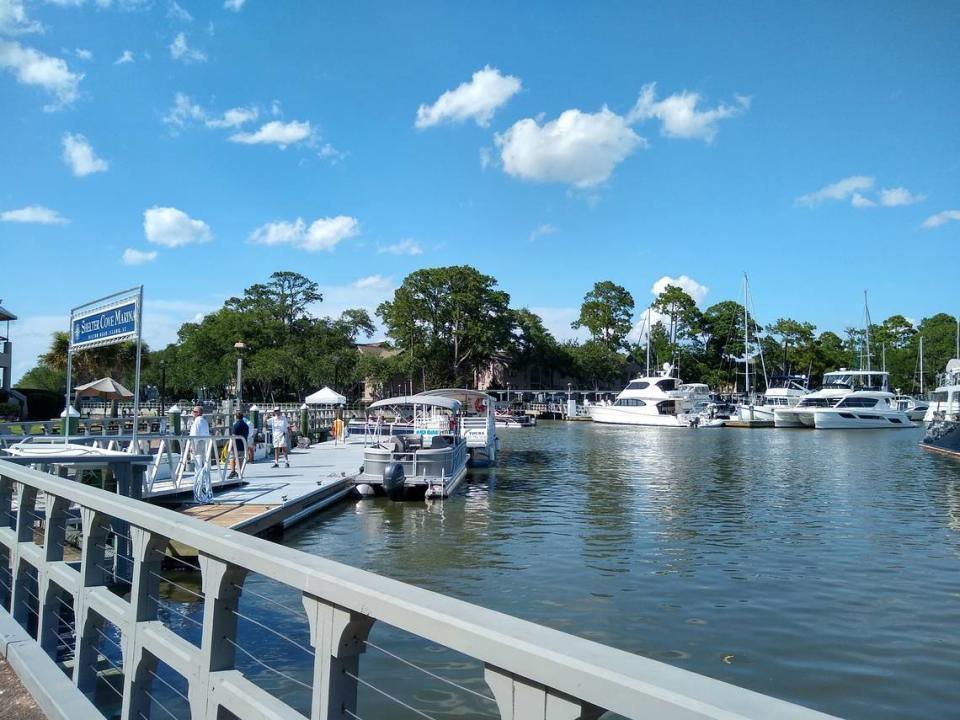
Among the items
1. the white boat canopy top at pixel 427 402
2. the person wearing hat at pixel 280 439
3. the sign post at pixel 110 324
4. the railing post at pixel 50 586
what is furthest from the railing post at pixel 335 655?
the white boat canopy top at pixel 427 402

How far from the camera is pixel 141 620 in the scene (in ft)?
11.3

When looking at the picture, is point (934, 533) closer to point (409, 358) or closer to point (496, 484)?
point (496, 484)

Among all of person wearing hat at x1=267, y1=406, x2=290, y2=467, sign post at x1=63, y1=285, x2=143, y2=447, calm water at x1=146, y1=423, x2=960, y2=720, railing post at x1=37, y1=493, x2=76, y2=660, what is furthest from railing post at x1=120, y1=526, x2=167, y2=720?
person wearing hat at x1=267, y1=406, x2=290, y2=467

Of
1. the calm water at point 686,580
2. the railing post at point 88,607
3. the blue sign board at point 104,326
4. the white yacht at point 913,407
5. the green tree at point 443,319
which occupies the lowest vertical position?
the calm water at point 686,580

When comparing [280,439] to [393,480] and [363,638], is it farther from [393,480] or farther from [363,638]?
[363,638]

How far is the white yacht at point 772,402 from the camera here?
6394cm

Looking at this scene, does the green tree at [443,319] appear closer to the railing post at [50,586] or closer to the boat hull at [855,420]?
the boat hull at [855,420]

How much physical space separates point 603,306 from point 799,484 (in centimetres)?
7163

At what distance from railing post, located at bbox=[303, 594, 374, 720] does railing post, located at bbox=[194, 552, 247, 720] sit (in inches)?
22.2

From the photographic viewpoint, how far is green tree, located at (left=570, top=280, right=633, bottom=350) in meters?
93.7

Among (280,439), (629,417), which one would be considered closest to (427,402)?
(280,439)

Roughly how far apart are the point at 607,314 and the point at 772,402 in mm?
25000

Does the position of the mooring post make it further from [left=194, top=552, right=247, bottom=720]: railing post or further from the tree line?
the tree line

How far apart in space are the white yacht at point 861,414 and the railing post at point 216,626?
204 ft
